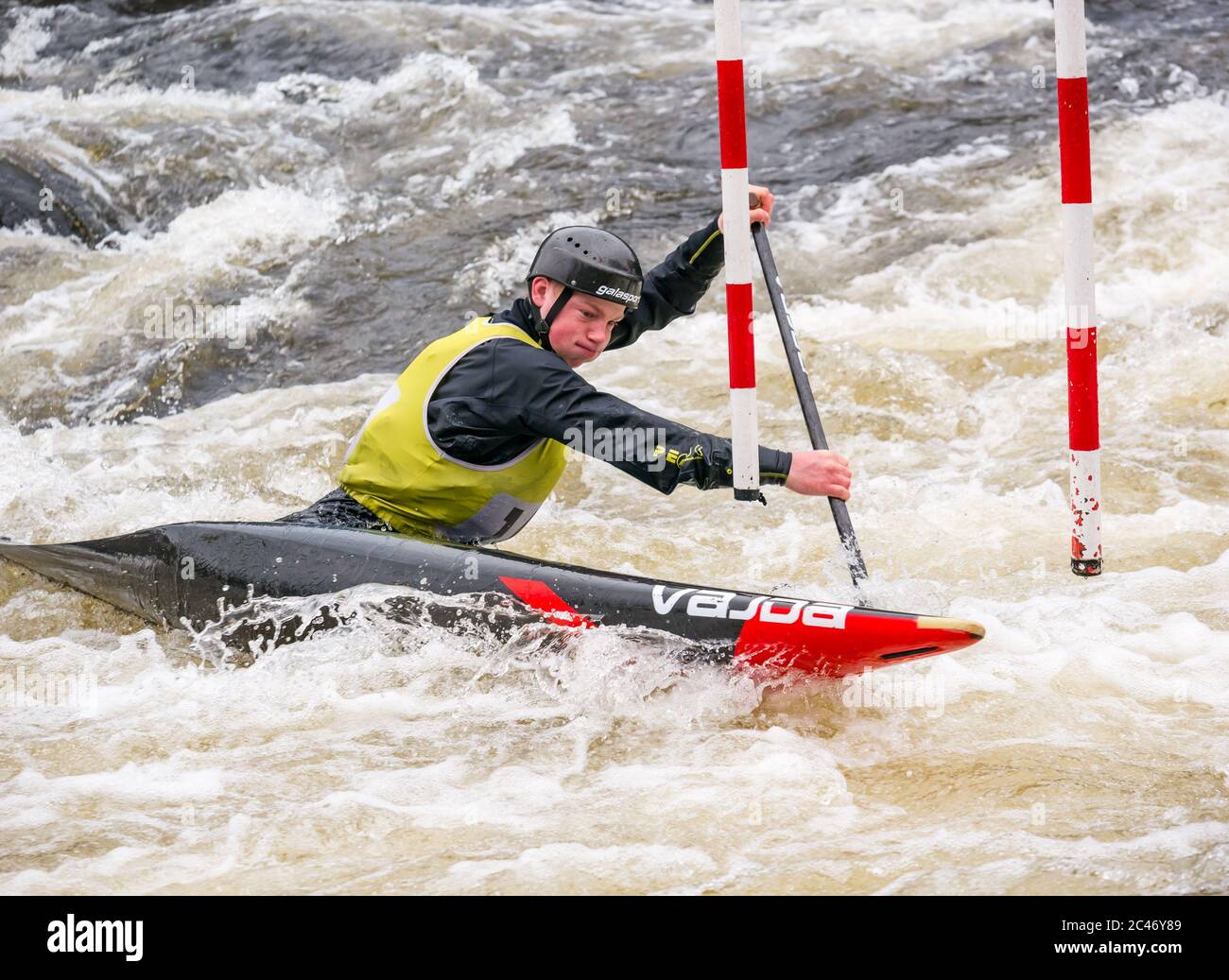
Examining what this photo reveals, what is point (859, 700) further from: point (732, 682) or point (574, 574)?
point (574, 574)

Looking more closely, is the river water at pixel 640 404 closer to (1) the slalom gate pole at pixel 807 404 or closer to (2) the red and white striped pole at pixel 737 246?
(1) the slalom gate pole at pixel 807 404

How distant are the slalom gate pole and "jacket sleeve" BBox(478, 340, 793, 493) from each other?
307mm

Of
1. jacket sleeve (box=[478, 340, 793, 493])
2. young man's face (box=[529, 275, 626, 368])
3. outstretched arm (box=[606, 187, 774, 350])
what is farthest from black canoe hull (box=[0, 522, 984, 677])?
outstretched arm (box=[606, 187, 774, 350])

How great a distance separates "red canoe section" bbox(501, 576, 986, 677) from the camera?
3.08 m

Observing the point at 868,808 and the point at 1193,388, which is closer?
the point at 868,808

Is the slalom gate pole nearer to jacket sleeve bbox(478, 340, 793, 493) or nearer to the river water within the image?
the river water

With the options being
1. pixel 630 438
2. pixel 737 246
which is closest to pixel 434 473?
pixel 630 438

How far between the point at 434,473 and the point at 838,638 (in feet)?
4.08

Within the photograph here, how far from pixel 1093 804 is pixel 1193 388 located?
10.7 ft

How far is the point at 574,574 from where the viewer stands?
139 inches

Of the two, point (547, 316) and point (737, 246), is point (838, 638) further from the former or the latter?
point (547, 316)

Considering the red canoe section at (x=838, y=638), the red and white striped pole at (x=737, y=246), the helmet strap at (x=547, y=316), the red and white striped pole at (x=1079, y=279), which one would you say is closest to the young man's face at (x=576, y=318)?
the helmet strap at (x=547, y=316)

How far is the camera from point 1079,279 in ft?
11.1

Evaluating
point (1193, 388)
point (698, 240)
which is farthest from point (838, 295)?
point (698, 240)
